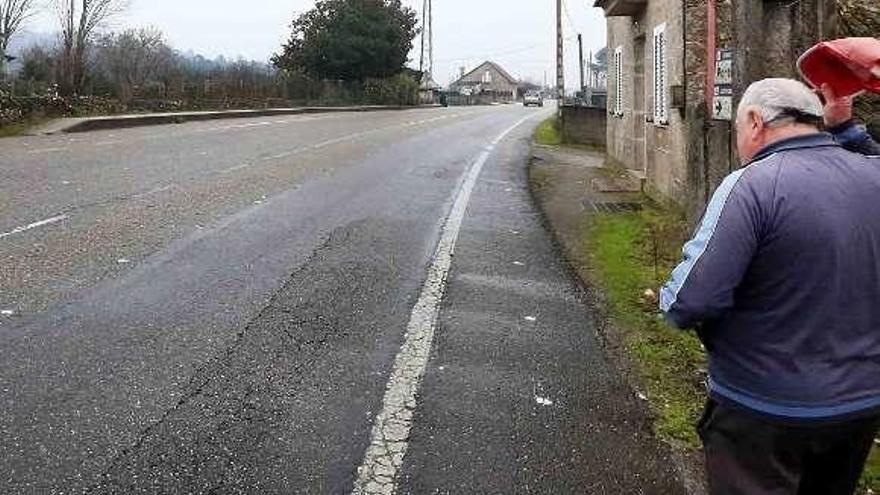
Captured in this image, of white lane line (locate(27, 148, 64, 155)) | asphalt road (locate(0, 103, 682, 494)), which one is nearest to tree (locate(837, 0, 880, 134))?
asphalt road (locate(0, 103, 682, 494))

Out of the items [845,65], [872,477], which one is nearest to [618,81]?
[872,477]

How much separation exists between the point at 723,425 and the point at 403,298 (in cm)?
432

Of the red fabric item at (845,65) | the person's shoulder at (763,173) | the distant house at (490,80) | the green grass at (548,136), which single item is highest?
the distant house at (490,80)

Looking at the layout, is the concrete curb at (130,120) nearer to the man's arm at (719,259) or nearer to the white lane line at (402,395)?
the white lane line at (402,395)

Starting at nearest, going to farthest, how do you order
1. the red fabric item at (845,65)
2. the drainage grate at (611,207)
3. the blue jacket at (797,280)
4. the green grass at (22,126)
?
the blue jacket at (797,280) < the red fabric item at (845,65) < the drainage grate at (611,207) < the green grass at (22,126)

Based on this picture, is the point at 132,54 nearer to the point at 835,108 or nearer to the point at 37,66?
the point at 37,66

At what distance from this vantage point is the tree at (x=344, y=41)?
189 ft

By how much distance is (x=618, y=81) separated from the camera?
1798 cm

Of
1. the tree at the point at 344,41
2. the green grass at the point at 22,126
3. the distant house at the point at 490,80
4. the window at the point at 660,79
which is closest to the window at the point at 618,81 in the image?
the window at the point at 660,79

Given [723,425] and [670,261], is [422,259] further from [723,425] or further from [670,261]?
[723,425]

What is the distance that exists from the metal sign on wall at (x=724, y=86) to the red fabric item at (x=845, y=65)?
3.78 metres

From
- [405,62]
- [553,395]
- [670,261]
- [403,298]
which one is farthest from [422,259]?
[405,62]

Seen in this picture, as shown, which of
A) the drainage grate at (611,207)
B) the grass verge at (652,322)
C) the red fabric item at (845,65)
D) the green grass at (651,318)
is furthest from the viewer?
the drainage grate at (611,207)

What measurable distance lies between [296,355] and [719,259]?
3.35m
